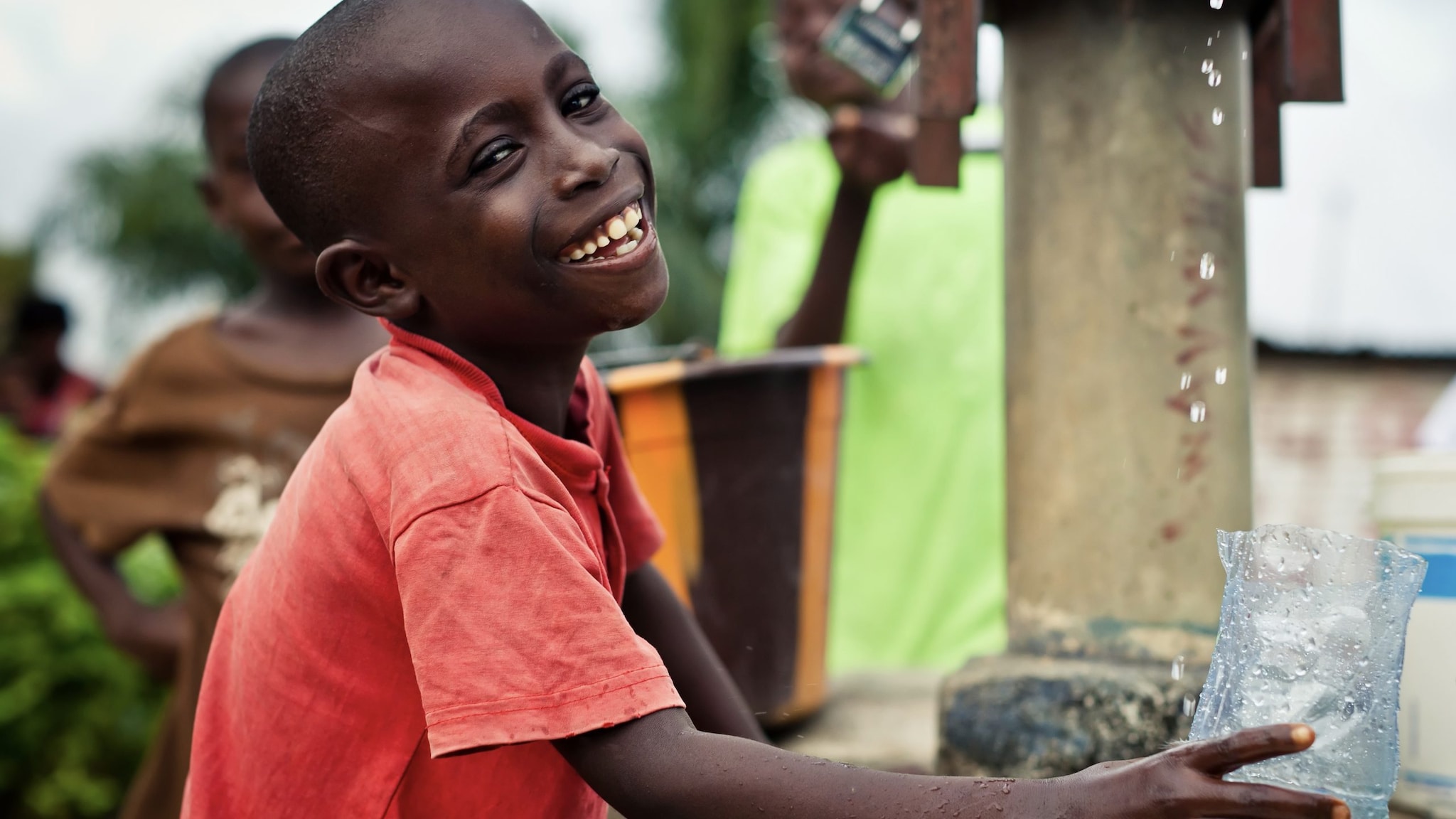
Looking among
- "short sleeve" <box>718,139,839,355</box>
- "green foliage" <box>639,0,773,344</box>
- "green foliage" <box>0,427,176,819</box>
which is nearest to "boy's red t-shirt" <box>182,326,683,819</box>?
"short sleeve" <box>718,139,839,355</box>

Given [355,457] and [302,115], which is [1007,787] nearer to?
[355,457]

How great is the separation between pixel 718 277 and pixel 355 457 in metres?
14.5

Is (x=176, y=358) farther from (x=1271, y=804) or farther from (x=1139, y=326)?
(x=1271, y=804)

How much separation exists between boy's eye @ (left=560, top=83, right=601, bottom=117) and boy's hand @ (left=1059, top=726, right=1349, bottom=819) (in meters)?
0.90

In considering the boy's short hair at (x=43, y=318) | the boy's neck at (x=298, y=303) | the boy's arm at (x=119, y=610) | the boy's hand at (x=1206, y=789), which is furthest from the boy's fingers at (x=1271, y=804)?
the boy's short hair at (x=43, y=318)

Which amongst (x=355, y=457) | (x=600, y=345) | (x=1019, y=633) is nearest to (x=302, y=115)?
(x=355, y=457)

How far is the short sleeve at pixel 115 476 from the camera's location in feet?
9.95

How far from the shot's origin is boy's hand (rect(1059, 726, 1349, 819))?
112cm

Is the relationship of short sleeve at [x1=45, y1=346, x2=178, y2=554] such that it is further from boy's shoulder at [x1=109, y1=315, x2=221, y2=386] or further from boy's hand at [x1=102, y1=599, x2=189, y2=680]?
boy's hand at [x1=102, y1=599, x2=189, y2=680]

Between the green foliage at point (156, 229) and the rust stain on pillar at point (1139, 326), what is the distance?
16.7 metres

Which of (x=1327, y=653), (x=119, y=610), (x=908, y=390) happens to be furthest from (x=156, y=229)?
(x=1327, y=653)

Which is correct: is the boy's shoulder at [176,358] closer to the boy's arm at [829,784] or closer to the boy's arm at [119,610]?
the boy's arm at [119,610]

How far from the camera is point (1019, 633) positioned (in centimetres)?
215

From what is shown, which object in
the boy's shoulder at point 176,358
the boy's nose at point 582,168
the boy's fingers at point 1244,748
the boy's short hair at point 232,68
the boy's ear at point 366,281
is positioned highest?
the boy's short hair at point 232,68
